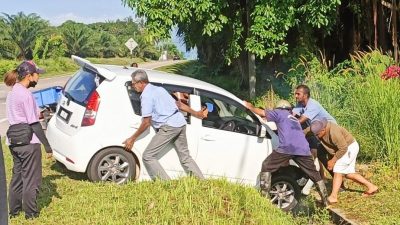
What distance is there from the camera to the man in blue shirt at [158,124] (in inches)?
270

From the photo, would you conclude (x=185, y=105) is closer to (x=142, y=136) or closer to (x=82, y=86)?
(x=142, y=136)

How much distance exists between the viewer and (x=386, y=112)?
7.48 metres

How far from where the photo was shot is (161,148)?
6941 mm

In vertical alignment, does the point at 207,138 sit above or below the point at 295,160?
above

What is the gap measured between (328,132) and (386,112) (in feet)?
3.46

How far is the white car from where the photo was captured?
701 cm

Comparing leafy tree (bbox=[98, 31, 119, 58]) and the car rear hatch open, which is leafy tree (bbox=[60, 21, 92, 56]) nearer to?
leafy tree (bbox=[98, 31, 119, 58])

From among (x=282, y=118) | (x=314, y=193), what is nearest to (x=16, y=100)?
(x=282, y=118)

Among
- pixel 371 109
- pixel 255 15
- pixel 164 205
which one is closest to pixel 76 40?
pixel 255 15

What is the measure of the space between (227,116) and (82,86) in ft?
6.75

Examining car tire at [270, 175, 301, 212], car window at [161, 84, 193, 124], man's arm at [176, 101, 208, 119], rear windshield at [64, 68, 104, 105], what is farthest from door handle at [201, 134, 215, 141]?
rear windshield at [64, 68, 104, 105]

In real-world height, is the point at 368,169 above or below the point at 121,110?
below

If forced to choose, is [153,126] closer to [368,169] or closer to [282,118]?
[282,118]

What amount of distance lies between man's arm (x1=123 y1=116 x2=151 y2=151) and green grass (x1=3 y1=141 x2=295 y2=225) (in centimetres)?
71
